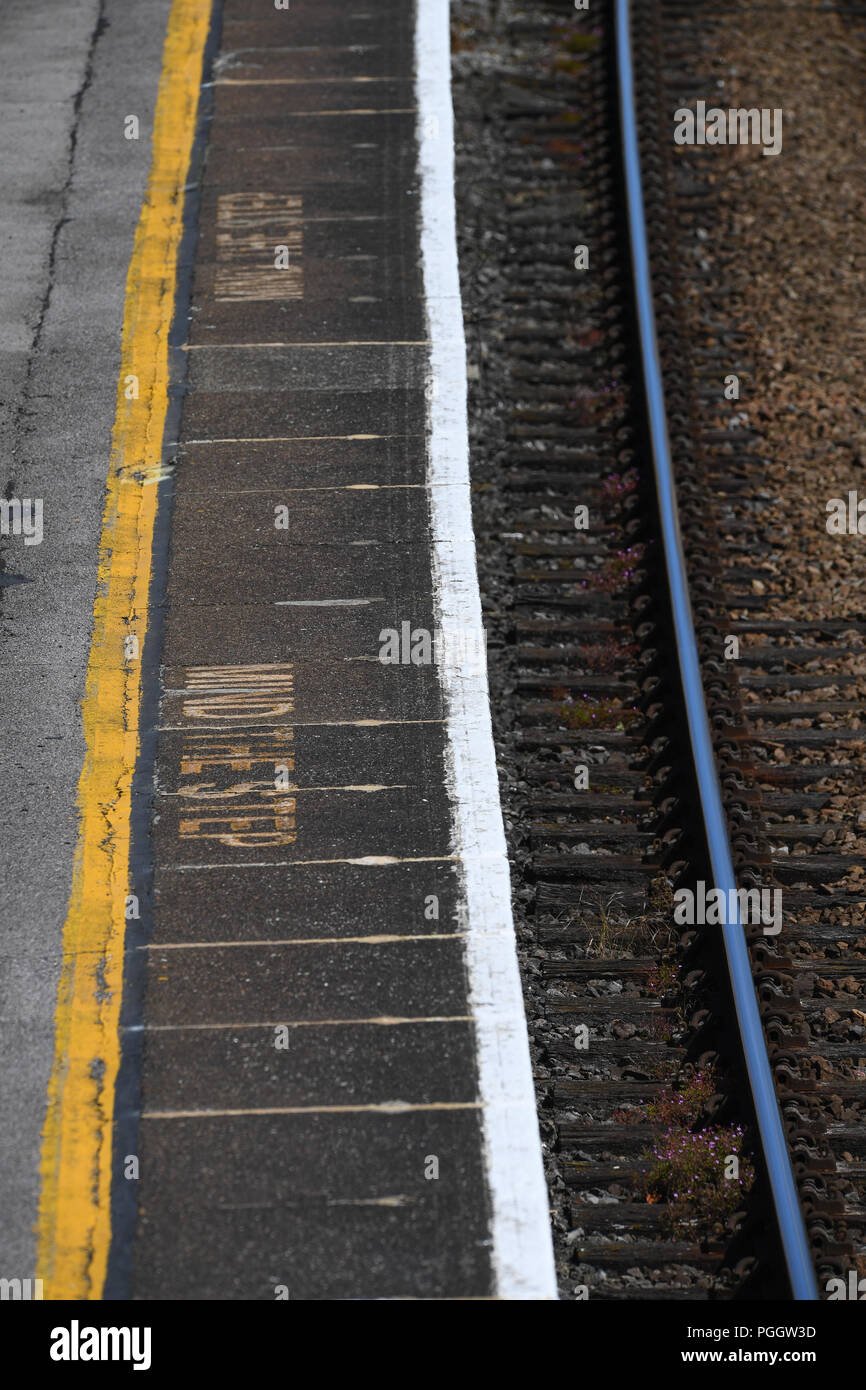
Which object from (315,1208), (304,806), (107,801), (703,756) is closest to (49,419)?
(107,801)

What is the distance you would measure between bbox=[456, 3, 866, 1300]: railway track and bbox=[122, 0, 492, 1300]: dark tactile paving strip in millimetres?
817

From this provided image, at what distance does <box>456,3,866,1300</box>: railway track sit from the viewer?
235 inches

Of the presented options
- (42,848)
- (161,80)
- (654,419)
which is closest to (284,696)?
(42,848)

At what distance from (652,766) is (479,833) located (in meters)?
1.48

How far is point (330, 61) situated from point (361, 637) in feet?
21.2

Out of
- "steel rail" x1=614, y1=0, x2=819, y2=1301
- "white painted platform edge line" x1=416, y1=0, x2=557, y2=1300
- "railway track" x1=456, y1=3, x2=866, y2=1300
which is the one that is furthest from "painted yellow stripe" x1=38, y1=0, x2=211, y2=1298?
"steel rail" x1=614, y1=0, x2=819, y2=1301

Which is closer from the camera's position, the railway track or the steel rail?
the steel rail

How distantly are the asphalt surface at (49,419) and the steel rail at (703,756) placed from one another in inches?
110

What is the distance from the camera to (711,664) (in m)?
8.12

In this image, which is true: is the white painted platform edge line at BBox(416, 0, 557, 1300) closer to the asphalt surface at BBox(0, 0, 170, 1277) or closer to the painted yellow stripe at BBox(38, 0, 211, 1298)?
the painted yellow stripe at BBox(38, 0, 211, 1298)

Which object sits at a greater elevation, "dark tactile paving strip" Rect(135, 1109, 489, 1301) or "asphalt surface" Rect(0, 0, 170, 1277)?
"asphalt surface" Rect(0, 0, 170, 1277)

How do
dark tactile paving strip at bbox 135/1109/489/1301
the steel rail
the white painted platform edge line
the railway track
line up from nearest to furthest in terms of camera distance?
1. dark tactile paving strip at bbox 135/1109/489/1301
2. the white painted platform edge line
3. the steel rail
4. the railway track

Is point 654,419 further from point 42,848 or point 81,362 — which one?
point 42,848

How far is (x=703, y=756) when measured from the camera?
24.6ft
